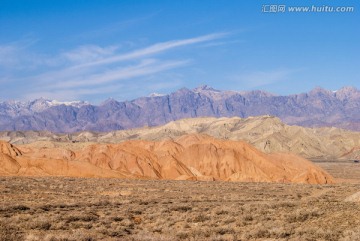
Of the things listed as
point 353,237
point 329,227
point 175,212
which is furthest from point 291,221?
point 175,212

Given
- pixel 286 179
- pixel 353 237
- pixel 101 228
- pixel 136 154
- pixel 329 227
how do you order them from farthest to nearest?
pixel 136 154 → pixel 286 179 → pixel 101 228 → pixel 329 227 → pixel 353 237

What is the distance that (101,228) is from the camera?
2014 cm

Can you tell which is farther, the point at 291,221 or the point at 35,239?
the point at 291,221

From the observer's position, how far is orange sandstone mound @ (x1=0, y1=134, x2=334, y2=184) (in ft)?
251

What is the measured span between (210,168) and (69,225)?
232 feet

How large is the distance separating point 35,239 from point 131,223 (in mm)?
6364

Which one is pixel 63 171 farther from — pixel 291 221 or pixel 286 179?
pixel 291 221

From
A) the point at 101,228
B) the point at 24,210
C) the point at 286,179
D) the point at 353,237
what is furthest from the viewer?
the point at 286,179

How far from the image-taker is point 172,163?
84.5 meters

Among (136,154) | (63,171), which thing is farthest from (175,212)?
(136,154)

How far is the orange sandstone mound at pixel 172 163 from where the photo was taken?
251 feet

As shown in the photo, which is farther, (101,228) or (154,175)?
(154,175)

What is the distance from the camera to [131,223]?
879 inches

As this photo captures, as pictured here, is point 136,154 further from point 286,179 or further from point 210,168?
point 286,179
